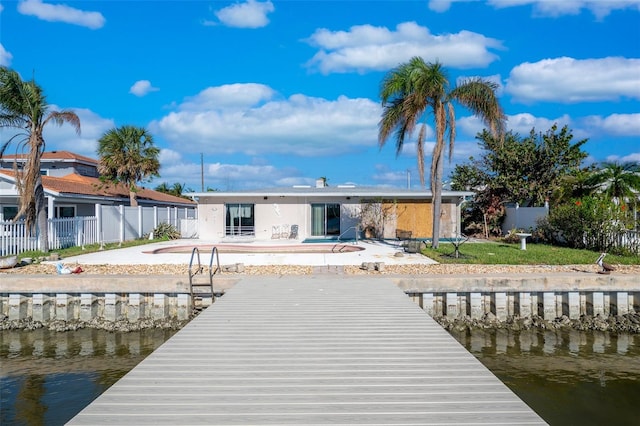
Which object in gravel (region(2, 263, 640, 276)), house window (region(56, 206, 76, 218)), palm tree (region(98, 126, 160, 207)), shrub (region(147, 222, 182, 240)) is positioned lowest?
gravel (region(2, 263, 640, 276))

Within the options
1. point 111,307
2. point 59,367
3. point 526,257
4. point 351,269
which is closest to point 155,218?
point 111,307

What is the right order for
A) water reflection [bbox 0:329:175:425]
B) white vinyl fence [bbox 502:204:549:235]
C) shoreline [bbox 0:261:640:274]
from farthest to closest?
white vinyl fence [bbox 502:204:549:235] < shoreline [bbox 0:261:640:274] < water reflection [bbox 0:329:175:425]

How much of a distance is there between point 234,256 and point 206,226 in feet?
30.4

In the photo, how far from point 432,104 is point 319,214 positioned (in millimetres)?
9823

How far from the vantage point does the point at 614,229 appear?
1538 centimetres

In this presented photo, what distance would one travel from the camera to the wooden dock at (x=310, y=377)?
3664 mm

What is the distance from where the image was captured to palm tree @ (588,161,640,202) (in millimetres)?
17281

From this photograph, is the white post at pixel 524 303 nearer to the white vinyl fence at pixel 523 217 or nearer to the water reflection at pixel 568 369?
the water reflection at pixel 568 369

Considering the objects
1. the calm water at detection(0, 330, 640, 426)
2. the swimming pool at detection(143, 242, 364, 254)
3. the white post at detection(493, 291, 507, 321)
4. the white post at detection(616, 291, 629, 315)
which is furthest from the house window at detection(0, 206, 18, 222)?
the white post at detection(616, 291, 629, 315)

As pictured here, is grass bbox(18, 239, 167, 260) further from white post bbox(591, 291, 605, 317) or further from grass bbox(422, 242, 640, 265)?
white post bbox(591, 291, 605, 317)

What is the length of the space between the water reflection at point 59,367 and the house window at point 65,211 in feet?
46.2

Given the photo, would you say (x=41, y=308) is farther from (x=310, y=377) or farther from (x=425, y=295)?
(x=425, y=295)

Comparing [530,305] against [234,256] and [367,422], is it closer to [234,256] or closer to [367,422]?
[367,422]

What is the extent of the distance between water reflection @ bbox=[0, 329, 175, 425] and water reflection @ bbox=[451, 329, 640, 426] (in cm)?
647
